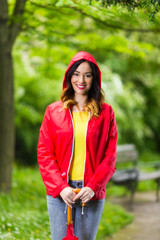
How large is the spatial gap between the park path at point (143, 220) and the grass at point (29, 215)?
0.14m

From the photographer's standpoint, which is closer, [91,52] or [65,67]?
[91,52]

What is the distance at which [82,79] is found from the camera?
2543 mm

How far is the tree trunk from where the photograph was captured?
218 inches

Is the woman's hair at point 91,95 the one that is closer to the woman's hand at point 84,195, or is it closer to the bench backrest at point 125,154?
the woman's hand at point 84,195

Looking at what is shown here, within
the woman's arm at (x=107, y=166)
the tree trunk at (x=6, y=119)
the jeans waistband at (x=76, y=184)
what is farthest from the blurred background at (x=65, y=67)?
the jeans waistband at (x=76, y=184)

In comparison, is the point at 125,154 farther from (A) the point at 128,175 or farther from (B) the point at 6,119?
(B) the point at 6,119

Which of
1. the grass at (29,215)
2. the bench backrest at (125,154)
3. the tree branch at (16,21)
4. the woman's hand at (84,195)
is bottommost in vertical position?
the grass at (29,215)

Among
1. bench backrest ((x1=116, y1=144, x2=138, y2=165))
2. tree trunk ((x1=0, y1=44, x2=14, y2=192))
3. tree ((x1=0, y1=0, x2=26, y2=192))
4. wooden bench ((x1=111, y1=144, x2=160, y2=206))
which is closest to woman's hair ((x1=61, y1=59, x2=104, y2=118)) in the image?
tree ((x1=0, y1=0, x2=26, y2=192))

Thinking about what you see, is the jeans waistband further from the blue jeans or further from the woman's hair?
the woman's hair

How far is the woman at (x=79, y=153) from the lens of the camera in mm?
2432

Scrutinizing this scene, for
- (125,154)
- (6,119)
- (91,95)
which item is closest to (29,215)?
(6,119)

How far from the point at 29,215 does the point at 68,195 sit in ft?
8.73

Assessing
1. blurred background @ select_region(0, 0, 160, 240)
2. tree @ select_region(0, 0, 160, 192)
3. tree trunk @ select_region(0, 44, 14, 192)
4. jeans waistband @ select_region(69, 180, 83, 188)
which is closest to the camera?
jeans waistband @ select_region(69, 180, 83, 188)

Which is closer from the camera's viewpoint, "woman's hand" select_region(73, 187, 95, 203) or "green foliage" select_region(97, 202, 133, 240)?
"woman's hand" select_region(73, 187, 95, 203)
